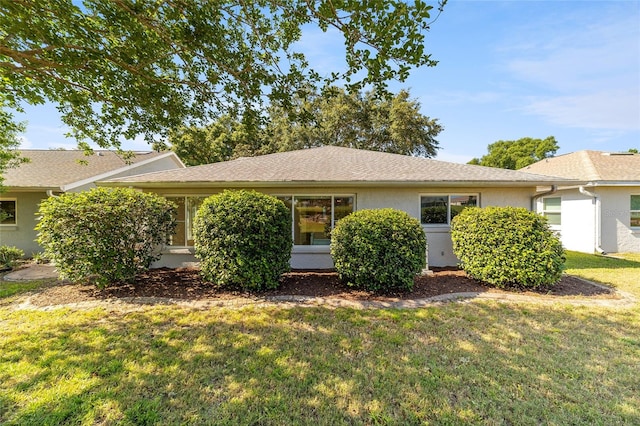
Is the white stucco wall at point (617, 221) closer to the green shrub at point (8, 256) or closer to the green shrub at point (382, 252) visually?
the green shrub at point (382, 252)

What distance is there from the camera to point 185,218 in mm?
8516

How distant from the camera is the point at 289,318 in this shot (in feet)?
15.5

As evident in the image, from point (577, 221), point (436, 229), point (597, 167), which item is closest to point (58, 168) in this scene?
point (436, 229)

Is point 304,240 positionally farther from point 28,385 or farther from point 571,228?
point 571,228

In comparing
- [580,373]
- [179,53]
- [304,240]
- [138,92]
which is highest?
[179,53]

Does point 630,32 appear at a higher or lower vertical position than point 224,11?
higher

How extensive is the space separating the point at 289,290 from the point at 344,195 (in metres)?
3.50

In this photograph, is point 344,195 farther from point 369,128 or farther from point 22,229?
point 369,128

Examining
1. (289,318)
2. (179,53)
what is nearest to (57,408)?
(289,318)

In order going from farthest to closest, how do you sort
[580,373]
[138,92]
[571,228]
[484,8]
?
[571,228] < [484,8] < [138,92] < [580,373]

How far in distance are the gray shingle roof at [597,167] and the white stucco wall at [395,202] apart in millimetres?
6027

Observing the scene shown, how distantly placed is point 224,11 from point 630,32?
11299 mm

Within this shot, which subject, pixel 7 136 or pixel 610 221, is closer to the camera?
pixel 7 136

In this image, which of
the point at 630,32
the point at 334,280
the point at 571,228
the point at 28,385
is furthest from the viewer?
the point at 571,228
